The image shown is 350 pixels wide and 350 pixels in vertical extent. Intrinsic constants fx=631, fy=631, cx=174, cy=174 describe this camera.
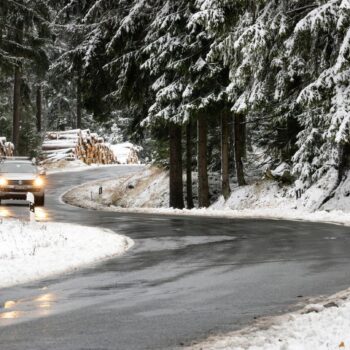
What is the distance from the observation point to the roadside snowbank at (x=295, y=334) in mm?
5398

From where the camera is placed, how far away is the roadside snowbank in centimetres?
540

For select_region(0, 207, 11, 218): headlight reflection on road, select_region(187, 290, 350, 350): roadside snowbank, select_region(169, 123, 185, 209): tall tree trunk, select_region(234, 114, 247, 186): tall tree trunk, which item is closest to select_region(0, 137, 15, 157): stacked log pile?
select_region(169, 123, 185, 209): tall tree trunk

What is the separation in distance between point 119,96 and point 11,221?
10364mm

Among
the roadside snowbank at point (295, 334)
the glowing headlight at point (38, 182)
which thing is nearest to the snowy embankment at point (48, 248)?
the roadside snowbank at point (295, 334)

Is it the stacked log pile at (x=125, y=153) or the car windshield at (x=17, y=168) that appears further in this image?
the stacked log pile at (x=125, y=153)

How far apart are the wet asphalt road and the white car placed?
37.6ft

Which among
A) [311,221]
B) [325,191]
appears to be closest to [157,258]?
[311,221]

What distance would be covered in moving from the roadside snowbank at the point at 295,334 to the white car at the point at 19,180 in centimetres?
1943

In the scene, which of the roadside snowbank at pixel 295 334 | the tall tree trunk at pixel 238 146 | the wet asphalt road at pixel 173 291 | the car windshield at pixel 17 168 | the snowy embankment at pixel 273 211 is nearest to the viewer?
the roadside snowbank at pixel 295 334

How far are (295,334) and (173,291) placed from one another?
270 cm

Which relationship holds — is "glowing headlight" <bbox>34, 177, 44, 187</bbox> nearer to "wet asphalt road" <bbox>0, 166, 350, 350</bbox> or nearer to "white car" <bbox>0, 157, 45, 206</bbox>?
"white car" <bbox>0, 157, 45, 206</bbox>

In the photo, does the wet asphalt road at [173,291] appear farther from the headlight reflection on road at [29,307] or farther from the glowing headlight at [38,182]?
the glowing headlight at [38,182]

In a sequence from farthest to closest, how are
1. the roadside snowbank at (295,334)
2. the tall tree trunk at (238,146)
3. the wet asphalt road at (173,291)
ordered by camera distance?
the tall tree trunk at (238,146), the wet asphalt road at (173,291), the roadside snowbank at (295,334)

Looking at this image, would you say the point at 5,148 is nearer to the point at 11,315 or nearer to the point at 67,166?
the point at 67,166
